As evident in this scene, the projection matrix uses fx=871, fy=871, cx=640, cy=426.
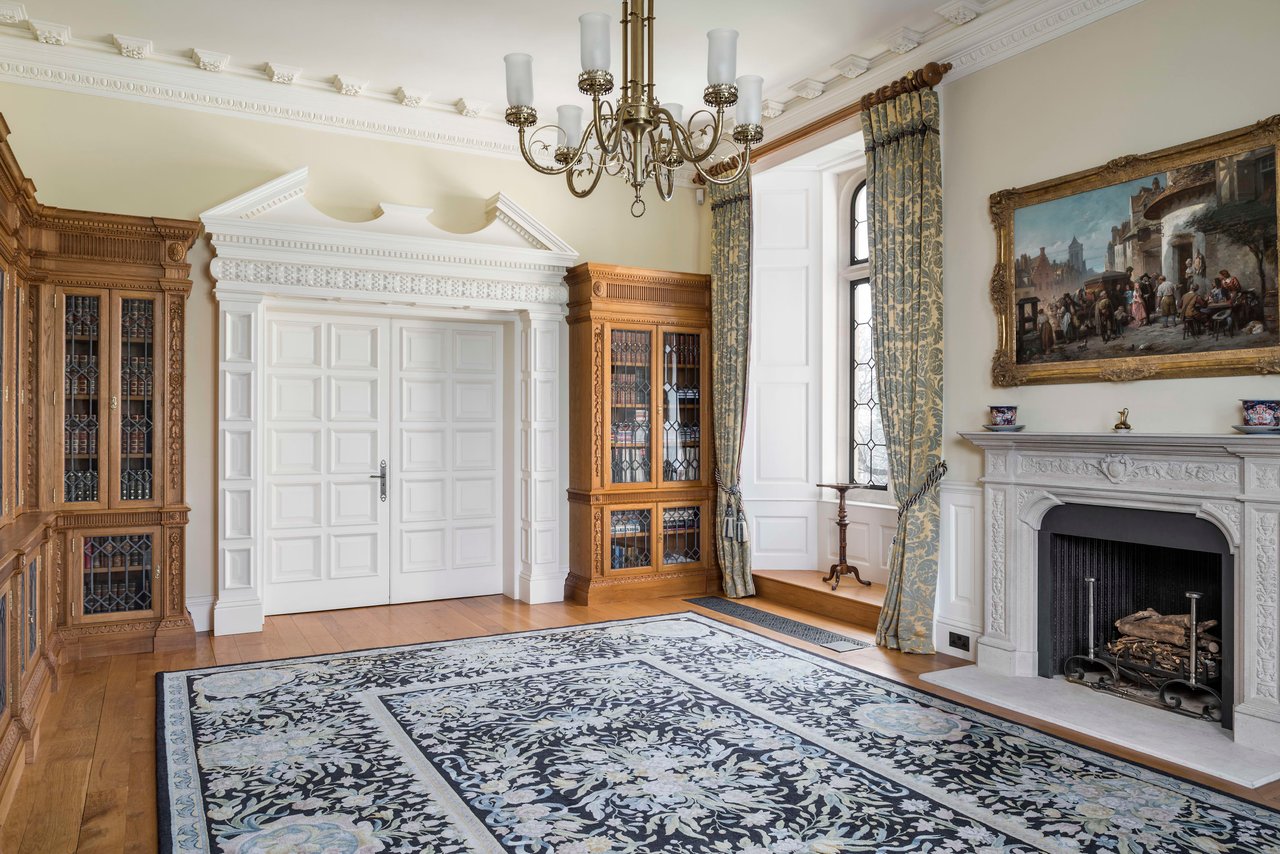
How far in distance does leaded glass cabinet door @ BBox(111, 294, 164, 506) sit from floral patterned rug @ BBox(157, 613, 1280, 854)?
4.60ft

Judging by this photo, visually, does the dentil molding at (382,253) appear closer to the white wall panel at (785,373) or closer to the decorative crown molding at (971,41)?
the white wall panel at (785,373)

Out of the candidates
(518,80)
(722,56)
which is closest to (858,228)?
(722,56)

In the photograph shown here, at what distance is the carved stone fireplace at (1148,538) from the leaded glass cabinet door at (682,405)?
109 inches

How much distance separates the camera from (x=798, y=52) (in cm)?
585

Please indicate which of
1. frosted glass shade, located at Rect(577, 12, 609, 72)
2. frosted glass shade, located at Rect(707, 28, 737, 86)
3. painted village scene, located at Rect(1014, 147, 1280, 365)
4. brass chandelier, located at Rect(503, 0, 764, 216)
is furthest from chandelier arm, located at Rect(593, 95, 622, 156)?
painted village scene, located at Rect(1014, 147, 1280, 365)

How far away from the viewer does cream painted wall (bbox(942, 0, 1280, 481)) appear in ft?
13.4

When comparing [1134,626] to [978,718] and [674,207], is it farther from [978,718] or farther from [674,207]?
[674,207]

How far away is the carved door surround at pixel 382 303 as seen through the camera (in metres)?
5.96

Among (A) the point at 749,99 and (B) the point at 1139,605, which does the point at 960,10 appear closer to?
(A) the point at 749,99

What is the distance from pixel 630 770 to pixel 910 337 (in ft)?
10.9

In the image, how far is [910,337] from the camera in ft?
18.3

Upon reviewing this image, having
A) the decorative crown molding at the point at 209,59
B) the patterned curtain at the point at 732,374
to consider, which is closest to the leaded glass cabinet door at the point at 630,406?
the patterned curtain at the point at 732,374

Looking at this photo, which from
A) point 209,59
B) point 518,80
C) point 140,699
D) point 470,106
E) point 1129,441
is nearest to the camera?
point 518,80

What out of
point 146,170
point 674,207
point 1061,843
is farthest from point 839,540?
point 146,170
